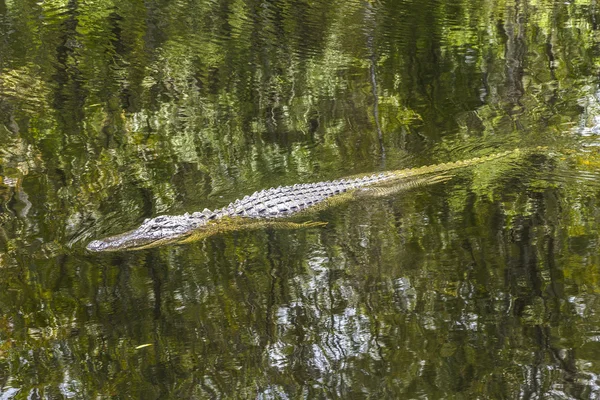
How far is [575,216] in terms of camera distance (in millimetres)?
5012

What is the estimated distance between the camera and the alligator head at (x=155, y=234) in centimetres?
504

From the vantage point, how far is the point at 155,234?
17.1 feet

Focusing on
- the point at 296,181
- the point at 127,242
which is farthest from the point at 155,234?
the point at 296,181

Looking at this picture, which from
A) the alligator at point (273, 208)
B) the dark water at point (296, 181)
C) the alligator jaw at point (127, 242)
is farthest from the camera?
the alligator at point (273, 208)

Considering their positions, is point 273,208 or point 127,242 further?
point 273,208

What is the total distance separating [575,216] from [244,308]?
2502 mm

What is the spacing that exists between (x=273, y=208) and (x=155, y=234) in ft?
3.22

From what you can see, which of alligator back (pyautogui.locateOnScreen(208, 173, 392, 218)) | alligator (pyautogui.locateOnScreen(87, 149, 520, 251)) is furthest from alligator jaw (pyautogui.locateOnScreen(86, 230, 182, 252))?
alligator back (pyautogui.locateOnScreen(208, 173, 392, 218))

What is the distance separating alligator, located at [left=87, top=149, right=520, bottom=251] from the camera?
520cm

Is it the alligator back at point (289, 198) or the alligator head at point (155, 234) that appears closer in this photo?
the alligator head at point (155, 234)

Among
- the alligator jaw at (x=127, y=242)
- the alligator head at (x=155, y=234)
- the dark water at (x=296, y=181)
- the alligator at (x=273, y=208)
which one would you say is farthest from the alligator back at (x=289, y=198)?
the alligator jaw at (x=127, y=242)

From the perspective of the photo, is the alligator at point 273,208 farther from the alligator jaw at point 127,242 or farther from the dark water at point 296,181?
the dark water at point 296,181

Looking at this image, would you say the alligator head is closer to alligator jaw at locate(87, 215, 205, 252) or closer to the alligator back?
alligator jaw at locate(87, 215, 205, 252)

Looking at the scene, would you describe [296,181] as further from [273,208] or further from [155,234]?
[155,234]
